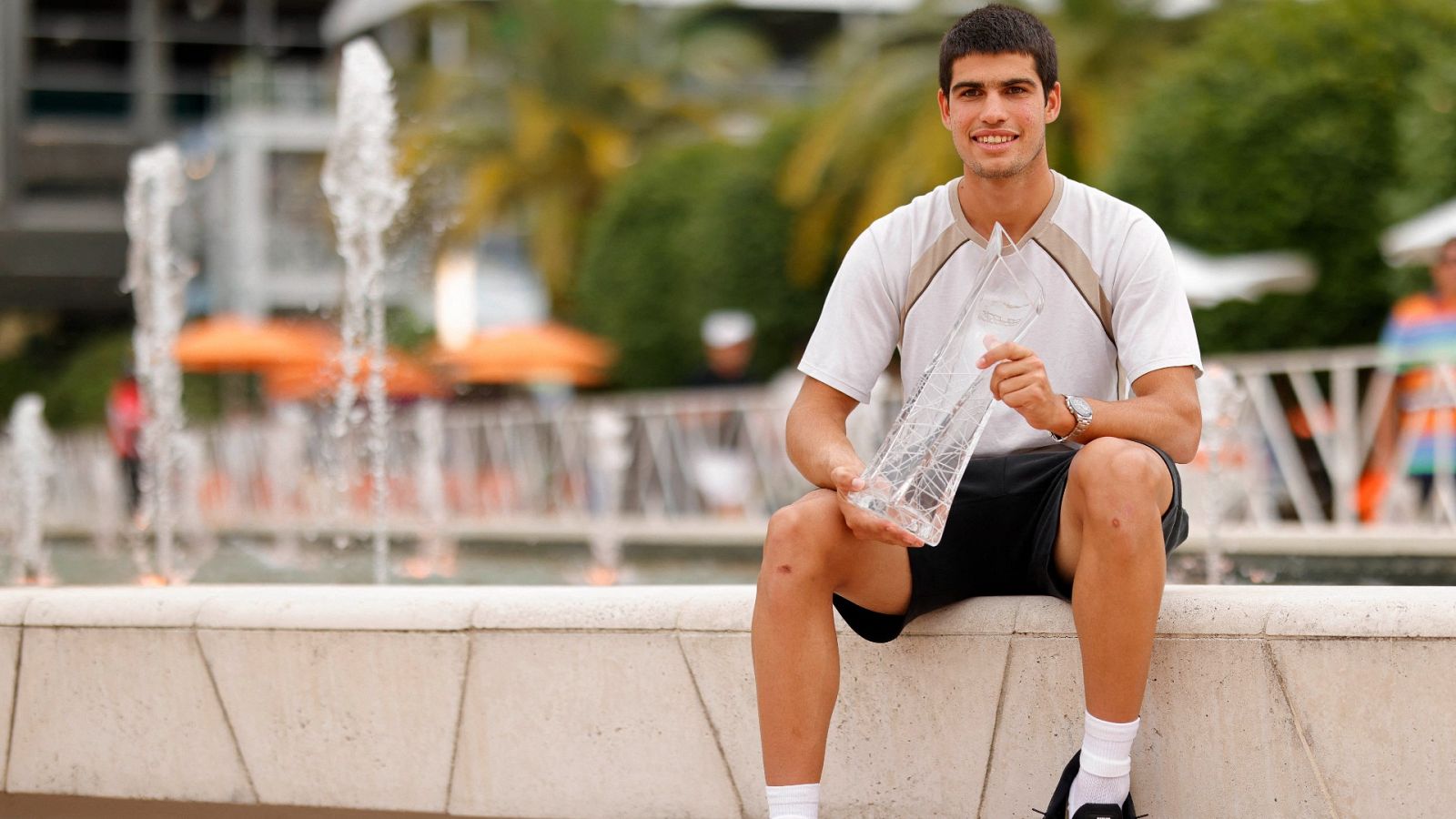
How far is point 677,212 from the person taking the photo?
20062mm

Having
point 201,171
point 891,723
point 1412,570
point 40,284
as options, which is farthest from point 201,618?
point 40,284

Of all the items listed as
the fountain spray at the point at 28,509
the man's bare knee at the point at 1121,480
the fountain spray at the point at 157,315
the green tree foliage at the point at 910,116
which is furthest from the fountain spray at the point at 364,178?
the green tree foliage at the point at 910,116

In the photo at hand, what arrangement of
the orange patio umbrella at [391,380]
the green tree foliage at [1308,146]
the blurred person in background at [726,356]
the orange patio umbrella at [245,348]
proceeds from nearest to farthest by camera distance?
1. the green tree foliage at [1308,146]
2. the blurred person in background at [726,356]
3. the orange patio umbrella at [391,380]
4. the orange patio umbrella at [245,348]

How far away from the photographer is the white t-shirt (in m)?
2.97

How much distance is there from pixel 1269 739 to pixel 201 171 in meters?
33.2

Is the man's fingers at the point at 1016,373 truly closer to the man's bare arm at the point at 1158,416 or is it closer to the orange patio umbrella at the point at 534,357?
the man's bare arm at the point at 1158,416

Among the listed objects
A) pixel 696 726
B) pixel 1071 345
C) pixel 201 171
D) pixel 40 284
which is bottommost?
pixel 40 284

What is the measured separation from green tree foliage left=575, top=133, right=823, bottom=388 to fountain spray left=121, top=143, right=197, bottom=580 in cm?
510

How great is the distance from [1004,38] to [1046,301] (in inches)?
16.9

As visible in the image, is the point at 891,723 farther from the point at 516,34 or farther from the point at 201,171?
the point at 201,171

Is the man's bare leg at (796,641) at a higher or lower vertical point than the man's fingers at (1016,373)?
lower

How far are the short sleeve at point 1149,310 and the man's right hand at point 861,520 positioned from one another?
47cm

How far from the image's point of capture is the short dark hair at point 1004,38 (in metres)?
3.00

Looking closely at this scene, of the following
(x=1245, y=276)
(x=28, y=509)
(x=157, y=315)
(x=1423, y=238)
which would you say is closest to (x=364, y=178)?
(x=28, y=509)
